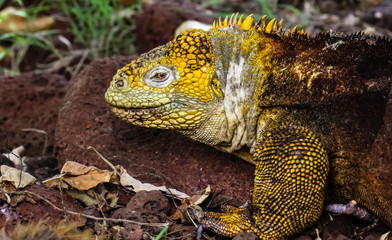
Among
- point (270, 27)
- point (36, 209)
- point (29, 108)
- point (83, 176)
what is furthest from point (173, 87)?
point (29, 108)

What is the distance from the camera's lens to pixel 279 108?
407cm

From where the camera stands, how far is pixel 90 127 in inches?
196

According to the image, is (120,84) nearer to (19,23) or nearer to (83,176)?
(83,176)

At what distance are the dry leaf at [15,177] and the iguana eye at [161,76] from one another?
1.27 metres

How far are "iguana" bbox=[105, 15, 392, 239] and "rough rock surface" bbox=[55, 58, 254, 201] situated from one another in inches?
10.5

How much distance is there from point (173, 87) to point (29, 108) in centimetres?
249

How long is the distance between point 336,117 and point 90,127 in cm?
235

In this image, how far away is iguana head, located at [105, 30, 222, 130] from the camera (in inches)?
164

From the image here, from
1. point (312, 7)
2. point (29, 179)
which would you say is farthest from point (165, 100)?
point (312, 7)

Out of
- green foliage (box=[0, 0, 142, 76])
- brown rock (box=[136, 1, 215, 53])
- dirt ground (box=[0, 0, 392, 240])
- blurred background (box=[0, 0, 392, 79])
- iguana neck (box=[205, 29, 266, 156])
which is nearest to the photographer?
dirt ground (box=[0, 0, 392, 240])

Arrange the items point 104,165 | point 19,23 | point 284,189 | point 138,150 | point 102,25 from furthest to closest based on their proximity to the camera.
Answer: point 19,23, point 102,25, point 138,150, point 104,165, point 284,189

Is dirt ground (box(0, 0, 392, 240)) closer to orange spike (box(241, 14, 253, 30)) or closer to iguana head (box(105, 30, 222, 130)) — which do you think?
iguana head (box(105, 30, 222, 130))

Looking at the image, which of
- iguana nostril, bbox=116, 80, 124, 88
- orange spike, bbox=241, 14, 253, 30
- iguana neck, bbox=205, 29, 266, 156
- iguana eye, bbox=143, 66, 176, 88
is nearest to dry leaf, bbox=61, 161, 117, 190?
iguana nostril, bbox=116, 80, 124, 88

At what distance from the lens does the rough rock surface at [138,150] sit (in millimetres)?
4473
